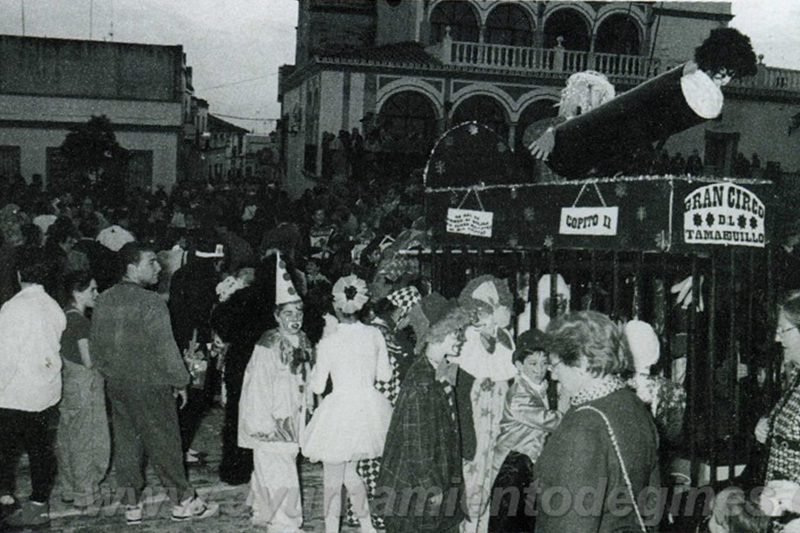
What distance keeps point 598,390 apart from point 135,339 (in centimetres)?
323

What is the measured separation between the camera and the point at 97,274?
7652 mm

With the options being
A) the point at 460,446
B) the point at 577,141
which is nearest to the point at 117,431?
the point at 460,446

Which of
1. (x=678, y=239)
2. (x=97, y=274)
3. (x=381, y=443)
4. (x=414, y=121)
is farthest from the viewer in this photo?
(x=414, y=121)

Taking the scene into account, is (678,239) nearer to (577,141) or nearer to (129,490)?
(577,141)

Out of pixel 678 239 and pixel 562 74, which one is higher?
pixel 562 74

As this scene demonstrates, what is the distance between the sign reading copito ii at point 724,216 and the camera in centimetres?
471

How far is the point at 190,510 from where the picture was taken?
562cm

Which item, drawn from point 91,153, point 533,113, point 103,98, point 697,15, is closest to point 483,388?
point 533,113

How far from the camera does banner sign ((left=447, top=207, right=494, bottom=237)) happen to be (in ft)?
21.7

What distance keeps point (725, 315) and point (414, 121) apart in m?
18.4

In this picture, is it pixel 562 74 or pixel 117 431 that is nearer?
pixel 117 431

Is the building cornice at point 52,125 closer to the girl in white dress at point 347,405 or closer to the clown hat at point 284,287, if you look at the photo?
the clown hat at point 284,287

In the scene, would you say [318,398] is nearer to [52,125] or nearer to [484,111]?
[484,111]

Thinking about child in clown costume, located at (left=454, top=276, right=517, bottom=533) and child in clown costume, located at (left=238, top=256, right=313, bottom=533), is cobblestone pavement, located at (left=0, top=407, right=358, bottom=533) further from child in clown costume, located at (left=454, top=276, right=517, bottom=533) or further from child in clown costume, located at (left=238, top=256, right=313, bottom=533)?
child in clown costume, located at (left=454, top=276, right=517, bottom=533)
